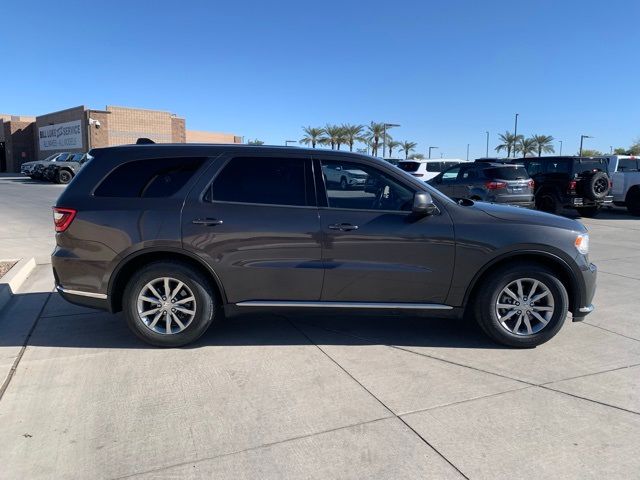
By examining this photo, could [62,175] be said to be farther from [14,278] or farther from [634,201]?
[634,201]

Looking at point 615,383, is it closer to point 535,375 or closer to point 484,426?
point 535,375

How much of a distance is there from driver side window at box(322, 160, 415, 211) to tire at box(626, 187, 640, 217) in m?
15.0

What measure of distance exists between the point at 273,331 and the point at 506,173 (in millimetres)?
10170

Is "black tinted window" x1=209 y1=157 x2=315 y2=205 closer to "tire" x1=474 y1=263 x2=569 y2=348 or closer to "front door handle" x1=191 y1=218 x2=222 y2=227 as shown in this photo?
"front door handle" x1=191 y1=218 x2=222 y2=227

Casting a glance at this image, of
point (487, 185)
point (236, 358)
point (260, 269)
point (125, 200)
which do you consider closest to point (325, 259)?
point (260, 269)

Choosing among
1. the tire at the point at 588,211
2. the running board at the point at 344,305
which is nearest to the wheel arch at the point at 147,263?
the running board at the point at 344,305

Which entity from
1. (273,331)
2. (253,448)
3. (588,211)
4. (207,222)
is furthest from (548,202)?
(253,448)

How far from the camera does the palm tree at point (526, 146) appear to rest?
190 ft

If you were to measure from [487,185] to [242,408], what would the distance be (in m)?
11.2

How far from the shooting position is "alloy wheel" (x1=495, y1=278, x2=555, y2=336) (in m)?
4.45

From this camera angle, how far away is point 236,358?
4254mm

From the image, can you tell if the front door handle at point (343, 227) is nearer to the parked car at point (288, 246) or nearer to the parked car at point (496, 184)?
the parked car at point (288, 246)

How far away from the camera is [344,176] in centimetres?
454

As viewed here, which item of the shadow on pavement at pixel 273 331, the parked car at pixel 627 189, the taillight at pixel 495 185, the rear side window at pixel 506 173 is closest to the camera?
the shadow on pavement at pixel 273 331
